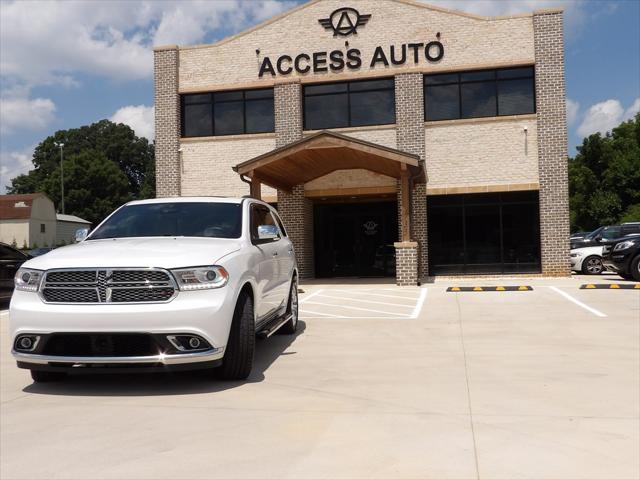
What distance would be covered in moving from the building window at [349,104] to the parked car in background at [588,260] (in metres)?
7.77

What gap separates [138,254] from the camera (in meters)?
5.09

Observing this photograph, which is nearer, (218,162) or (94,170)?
(218,162)

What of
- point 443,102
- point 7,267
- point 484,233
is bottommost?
point 7,267

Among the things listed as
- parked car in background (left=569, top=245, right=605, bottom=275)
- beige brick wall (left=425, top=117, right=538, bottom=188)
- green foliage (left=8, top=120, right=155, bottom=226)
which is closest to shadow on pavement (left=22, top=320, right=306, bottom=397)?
beige brick wall (left=425, top=117, right=538, bottom=188)

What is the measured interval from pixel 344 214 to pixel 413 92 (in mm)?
4803

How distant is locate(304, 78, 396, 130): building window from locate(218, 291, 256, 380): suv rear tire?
1506 cm

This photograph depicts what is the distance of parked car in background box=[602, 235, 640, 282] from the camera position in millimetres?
15461

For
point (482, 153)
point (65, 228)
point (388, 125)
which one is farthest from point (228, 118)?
point (65, 228)

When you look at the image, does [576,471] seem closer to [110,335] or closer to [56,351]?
[110,335]

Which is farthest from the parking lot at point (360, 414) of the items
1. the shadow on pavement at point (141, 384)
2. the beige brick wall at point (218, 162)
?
the beige brick wall at point (218, 162)

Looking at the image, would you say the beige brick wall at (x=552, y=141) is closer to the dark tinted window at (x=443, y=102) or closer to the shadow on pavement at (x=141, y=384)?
the dark tinted window at (x=443, y=102)

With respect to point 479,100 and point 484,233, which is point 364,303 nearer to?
point 484,233

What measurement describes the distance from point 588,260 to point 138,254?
1809 cm

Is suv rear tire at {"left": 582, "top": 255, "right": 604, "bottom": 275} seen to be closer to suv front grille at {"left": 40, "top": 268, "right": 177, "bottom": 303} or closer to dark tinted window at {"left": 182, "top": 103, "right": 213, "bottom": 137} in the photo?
dark tinted window at {"left": 182, "top": 103, "right": 213, "bottom": 137}
